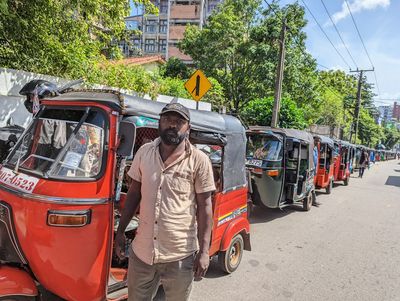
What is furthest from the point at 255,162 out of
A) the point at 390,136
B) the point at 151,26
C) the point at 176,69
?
the point at 390,136

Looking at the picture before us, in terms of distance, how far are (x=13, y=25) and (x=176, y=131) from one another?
639 centimetres

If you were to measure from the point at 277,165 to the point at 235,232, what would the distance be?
3.78 metres

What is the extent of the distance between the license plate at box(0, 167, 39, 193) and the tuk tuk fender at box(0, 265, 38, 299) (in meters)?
0.66

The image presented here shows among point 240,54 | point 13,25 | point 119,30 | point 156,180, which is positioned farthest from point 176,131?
point 240,54

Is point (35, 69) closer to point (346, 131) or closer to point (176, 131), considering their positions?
point (176, 131)

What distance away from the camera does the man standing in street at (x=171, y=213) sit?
265cm

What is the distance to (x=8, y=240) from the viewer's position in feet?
10.1

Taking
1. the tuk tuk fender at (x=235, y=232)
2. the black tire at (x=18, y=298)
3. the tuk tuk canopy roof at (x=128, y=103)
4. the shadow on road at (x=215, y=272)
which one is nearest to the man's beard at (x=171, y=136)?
the tuk tuk canopy roof at (x=128, y=103)

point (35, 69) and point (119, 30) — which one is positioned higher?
point (119, 30)

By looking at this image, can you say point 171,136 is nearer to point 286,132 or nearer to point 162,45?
point 286,132

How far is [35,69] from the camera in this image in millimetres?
8492

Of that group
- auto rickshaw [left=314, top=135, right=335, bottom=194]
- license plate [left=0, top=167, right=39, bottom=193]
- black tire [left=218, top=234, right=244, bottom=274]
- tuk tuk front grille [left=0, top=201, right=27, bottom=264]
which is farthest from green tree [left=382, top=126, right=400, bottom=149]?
tuk tuk front grille [left=0, top=201, right=27, bottom=264]

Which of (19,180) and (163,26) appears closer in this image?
(19,180)

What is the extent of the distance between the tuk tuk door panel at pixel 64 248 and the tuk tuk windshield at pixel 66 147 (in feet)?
1.06
